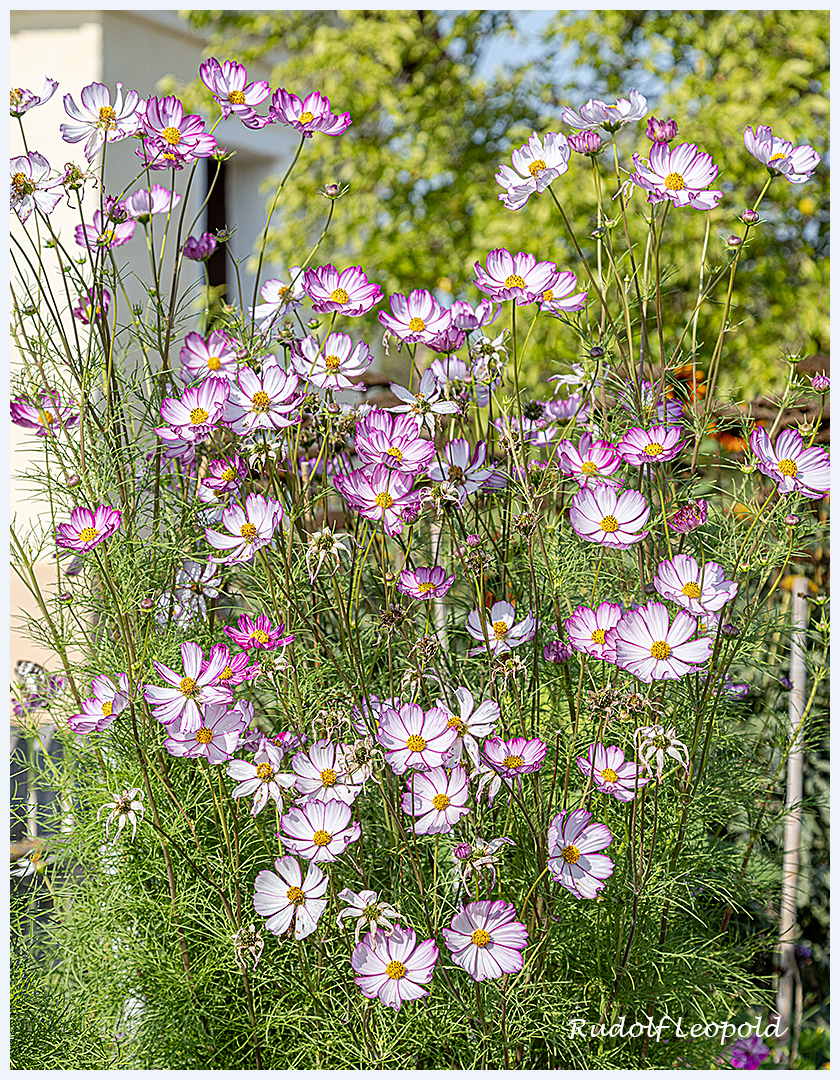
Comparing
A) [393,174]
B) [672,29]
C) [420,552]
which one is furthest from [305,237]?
[420,552]

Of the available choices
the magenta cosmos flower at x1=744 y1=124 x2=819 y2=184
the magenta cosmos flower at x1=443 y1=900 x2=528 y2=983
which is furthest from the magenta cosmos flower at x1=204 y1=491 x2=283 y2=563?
the magenta cosmos flower at x1=744 y1=124 x2=819 y2=184

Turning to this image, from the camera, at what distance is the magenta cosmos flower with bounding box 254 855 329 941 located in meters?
1.00

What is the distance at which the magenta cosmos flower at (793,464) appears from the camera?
1044 millimetres

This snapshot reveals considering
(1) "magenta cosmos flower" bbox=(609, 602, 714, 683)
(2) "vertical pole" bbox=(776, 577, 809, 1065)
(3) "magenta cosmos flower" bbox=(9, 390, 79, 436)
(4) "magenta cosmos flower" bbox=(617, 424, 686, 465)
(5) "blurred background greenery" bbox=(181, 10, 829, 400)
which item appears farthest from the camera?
(5) "blurred background greenery" bbox=(181, 10, 829, 400)

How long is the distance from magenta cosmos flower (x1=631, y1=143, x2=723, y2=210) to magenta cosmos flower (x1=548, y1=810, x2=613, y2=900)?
2.36 feet

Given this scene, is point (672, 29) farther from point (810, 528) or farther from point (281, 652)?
point (281, 652)

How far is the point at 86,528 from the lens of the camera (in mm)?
1110

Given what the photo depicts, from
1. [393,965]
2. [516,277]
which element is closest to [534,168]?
[516,277]

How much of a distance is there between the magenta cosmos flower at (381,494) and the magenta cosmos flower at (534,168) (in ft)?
1.23

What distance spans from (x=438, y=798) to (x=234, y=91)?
34.3 inches

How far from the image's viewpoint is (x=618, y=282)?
114cm

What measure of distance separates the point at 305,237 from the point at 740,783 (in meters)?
3.38

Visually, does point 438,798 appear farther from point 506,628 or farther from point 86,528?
point 86,528

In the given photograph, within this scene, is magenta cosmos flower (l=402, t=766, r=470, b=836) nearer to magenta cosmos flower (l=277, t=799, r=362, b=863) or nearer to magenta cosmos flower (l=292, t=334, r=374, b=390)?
magenta cosmos flower (l=277, t=799, r=362, b=863)
